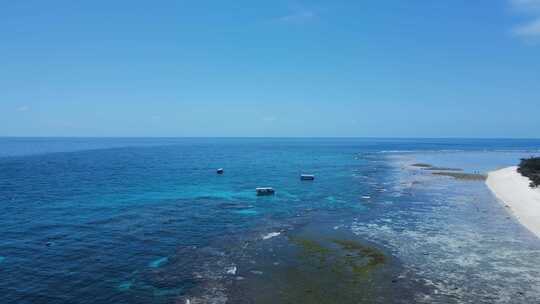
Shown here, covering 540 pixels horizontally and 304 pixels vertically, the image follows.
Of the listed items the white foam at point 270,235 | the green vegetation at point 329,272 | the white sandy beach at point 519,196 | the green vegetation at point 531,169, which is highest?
the green vegetation at point 531,169

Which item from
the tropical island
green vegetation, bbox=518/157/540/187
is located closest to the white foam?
the tropical island

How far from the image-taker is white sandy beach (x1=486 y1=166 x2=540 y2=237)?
167ft

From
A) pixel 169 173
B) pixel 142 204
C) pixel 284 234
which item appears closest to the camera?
pixel 284 234

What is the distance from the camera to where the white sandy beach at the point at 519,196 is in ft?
167

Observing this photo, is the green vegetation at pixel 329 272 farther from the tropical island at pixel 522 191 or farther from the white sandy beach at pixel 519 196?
the tropical island at pixel 522 191

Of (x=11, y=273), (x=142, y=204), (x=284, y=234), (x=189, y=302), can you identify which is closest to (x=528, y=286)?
(x=284, y=234)

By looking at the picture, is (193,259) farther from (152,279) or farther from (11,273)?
(11,273)

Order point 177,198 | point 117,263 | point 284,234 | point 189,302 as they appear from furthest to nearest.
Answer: point 177,198 < point 284,234 < point 117,263 < point 189,302

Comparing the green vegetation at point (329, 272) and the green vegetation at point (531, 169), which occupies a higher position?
the green vegetation at point (531, 169)

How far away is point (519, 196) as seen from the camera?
65.6m

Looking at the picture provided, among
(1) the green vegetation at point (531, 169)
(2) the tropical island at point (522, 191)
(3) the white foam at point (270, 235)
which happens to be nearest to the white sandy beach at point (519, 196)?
(2) the tropical island at point (522, 191)

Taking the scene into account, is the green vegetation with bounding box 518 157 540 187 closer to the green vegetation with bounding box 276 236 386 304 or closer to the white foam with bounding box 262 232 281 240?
the green vegetation with bounding box 276 236 386 304

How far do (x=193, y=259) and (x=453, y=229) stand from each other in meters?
33.9

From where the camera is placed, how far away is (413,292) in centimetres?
2850
